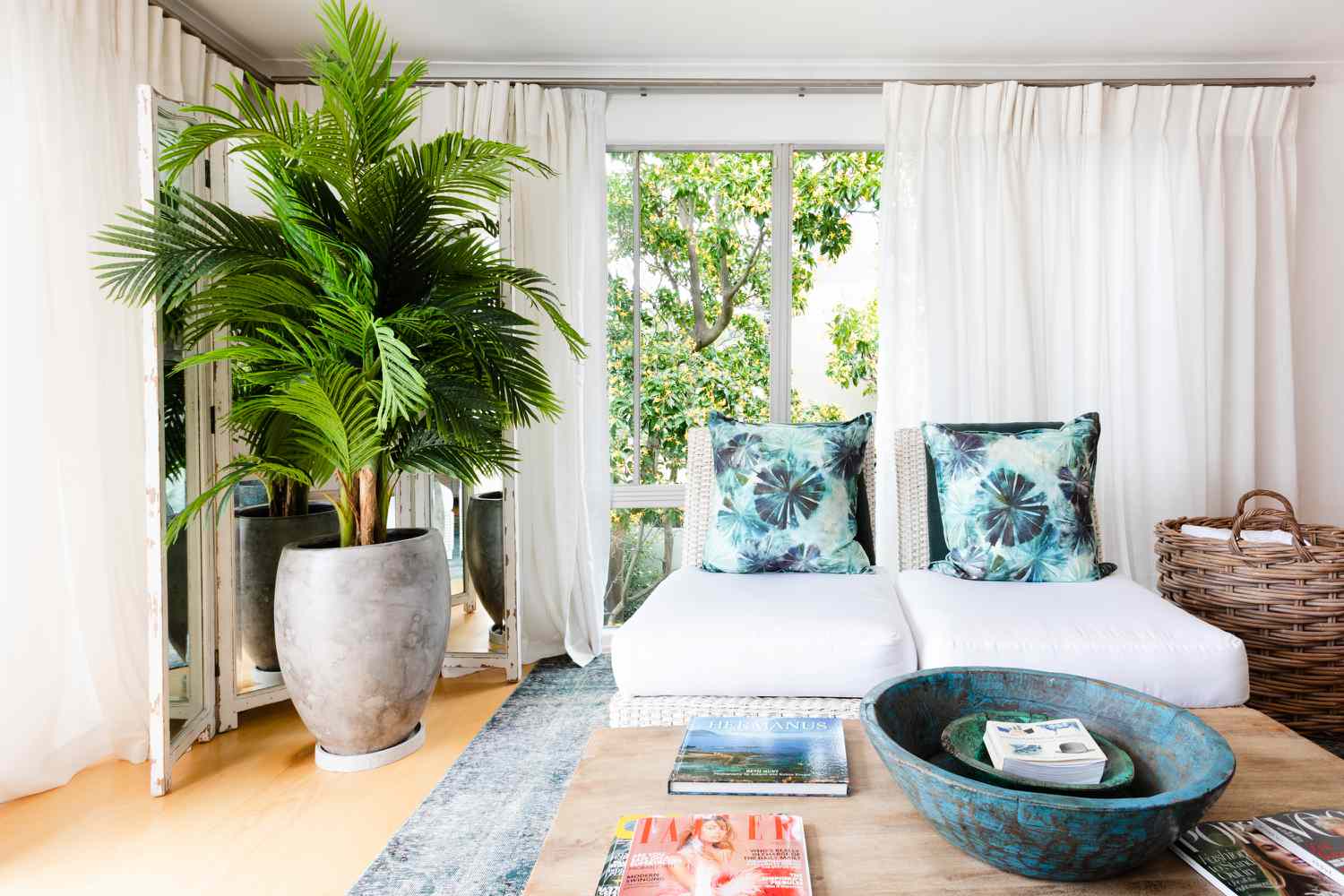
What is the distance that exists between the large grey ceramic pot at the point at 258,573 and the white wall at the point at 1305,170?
2020 millimetres

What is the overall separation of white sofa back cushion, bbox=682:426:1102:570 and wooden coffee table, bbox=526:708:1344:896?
1.18 metres

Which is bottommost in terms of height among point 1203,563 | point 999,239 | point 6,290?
point 1203,563

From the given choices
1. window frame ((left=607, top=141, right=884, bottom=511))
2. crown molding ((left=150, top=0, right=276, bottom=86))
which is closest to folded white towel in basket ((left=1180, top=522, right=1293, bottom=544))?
window frame ((left=607, top=141, right=884, bottom=511))

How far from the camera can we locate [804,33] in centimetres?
→ 286

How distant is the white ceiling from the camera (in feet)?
8.67

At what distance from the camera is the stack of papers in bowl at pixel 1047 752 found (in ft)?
3.32

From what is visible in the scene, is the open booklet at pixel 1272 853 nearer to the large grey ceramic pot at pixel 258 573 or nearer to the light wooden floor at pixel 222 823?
the light wooden floor at pixel 222 823

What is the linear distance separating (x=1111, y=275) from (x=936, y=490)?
1.39 m

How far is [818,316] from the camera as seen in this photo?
3.30 metres

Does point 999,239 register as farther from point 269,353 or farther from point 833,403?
point 269,353

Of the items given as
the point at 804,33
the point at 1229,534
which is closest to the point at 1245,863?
the point at 1229,534

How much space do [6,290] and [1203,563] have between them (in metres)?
3.39

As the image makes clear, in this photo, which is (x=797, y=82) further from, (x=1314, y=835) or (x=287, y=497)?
(x=1314, y=835)

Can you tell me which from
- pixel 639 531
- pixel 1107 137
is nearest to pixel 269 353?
pixel 639 531
